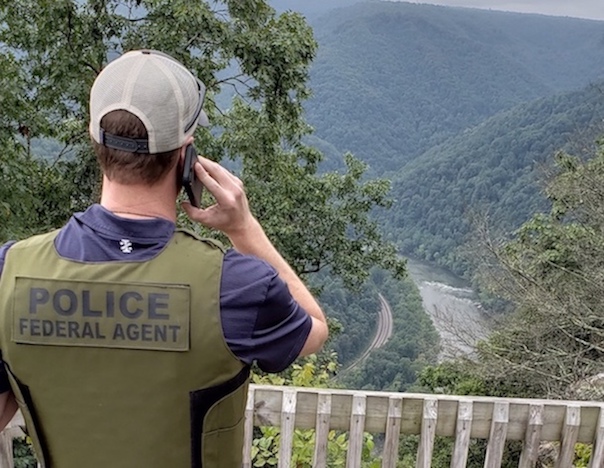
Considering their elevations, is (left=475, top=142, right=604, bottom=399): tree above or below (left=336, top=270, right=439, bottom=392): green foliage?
above

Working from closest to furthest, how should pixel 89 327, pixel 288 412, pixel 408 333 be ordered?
pixel 89 327, pixel 288 412, pixel 408 333

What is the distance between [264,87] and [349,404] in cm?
398

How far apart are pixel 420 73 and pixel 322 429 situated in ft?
321

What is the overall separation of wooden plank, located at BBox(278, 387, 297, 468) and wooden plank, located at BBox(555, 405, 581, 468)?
2.70 ft

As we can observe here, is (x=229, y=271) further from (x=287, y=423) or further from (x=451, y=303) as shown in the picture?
(x=451, y=303)

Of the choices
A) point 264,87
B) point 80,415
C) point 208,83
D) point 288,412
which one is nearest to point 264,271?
point 80,415

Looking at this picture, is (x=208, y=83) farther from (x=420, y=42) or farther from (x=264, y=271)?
(x=420, y=42)

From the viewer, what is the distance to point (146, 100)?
83 cm

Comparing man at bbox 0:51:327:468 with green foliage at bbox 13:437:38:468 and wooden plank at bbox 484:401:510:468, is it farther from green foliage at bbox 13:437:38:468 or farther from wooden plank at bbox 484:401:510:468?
green foliage at bbox 13:437:38:468

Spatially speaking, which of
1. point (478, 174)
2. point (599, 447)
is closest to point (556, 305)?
point (599, 447)

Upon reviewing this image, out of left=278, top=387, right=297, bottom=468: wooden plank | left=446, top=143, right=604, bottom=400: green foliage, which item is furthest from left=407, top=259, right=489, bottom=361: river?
left=278, top=387, right=297, bottom=468: wooden plank

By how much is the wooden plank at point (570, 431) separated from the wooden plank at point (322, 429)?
72 centimetres

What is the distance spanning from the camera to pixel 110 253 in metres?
0.84

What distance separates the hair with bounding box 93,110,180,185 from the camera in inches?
32.6
